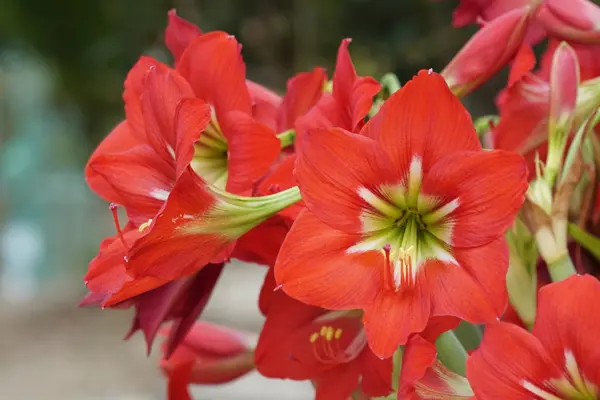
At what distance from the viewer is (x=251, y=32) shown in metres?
2.44

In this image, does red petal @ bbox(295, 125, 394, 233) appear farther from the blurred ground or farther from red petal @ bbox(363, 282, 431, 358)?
the blurred ground

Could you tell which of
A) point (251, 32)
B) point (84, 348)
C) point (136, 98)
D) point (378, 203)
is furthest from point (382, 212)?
point (84, 348)

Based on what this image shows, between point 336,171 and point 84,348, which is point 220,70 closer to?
point 336,171

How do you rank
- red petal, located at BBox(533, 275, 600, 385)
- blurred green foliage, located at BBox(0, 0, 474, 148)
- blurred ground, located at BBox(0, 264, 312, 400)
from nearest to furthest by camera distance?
red petal, located at BBox(533, 275, 600, 385)
blurred green foliage, located at BBox(0, 0, 474, 148)
blurred ground, located at BBox(0, 264, 312, 400)

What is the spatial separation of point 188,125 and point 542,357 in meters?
0.12

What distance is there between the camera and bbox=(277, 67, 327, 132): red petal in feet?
1.02

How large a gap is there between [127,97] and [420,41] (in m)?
1.84

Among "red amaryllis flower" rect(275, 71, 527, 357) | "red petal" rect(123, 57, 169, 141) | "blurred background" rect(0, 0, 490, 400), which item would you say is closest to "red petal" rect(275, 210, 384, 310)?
"red amaryllis flower" rect(275, 71, 527, 357)

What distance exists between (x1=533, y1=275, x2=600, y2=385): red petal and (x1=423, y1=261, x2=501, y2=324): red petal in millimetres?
14

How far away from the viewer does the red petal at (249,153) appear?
10.9 inches

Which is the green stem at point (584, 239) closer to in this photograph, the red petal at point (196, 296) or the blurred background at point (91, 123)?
the red petal at point (196, 296)

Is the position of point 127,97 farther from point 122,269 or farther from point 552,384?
point 552,384

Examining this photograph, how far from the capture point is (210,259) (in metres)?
0.26

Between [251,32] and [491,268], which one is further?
[251,32]
